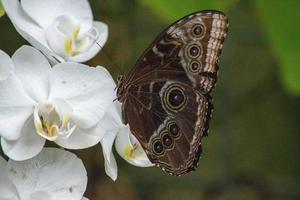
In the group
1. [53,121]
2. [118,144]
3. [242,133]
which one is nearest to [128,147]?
[118,144]

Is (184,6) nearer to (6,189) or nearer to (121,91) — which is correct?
(121,91)

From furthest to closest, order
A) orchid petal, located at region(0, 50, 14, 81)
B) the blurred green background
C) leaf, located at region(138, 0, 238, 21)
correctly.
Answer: the blurred green background, leaf, located at region(138, 0, 238, 21), orchid petal, located at region(0, 50, 14, 81)

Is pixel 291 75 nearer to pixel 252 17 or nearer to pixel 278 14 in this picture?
pixel 278 14

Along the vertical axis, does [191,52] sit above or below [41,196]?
above

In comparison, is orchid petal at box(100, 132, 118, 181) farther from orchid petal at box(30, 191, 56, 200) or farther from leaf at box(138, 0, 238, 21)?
leaf at box(138, 0, 238, 21)

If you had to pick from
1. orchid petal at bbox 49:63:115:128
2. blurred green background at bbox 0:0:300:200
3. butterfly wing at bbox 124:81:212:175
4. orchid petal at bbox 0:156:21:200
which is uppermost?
orchid petal at bbox 49:63:115:128

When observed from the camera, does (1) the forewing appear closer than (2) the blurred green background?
Yes

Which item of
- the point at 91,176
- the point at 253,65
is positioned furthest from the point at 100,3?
the point at 253,65

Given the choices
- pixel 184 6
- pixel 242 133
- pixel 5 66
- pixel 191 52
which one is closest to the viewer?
pixel 5 66

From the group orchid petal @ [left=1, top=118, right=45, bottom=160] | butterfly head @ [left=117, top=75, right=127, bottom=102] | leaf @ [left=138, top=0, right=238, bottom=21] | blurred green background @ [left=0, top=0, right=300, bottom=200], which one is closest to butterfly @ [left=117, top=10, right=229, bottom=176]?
butterfly head @ [left=117, top=75, right=127, bottom=102]
